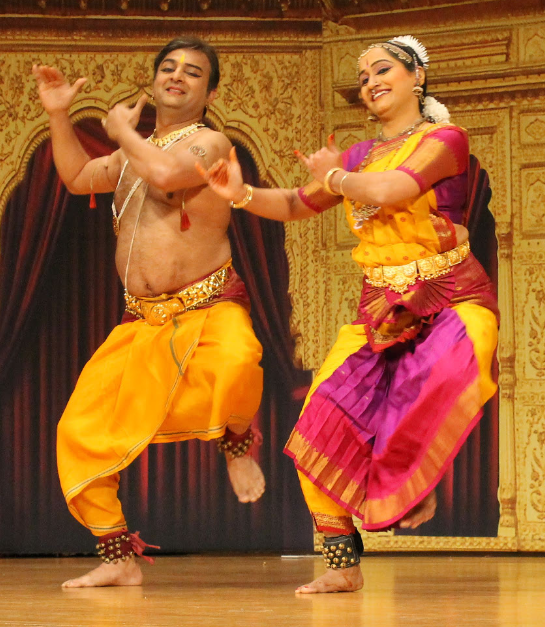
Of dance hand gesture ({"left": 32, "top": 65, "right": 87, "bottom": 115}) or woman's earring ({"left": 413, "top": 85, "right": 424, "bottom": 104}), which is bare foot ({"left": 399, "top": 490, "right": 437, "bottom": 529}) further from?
dance hand gesture ({"left": 32, "top": 65, "right": 87, "bottom": 115})

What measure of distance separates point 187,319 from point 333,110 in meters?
2.42

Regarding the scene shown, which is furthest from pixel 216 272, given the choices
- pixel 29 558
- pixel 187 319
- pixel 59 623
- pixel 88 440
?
pixel 29 558

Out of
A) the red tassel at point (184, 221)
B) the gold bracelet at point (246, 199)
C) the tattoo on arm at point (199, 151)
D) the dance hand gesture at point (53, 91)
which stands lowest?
the red tassel at point (184, 221)

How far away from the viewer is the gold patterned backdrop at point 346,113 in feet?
16.7

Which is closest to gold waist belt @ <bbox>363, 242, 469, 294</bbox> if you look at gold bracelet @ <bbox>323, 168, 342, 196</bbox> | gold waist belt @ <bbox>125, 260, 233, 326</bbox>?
gold bracelet @ <bbox>323, 168, 342, 196</bbox>

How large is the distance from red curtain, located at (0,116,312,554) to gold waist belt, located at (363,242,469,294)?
230 cm

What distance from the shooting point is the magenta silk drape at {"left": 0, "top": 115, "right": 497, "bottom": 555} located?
5242 millimetres

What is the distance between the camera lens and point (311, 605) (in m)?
2.54

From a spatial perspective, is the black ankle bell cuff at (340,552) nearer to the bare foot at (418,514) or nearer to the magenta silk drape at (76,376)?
the bare foot at (418,514)

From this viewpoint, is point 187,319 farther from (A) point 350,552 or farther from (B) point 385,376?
(A) point 350,552

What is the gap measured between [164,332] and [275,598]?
0.94 meters

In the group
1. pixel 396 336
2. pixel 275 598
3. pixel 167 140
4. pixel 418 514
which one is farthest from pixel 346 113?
pixel 275 598

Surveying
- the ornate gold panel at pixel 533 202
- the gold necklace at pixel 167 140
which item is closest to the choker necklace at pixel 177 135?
the gold necklace at pixel 167 140

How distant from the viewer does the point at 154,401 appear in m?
3.21
